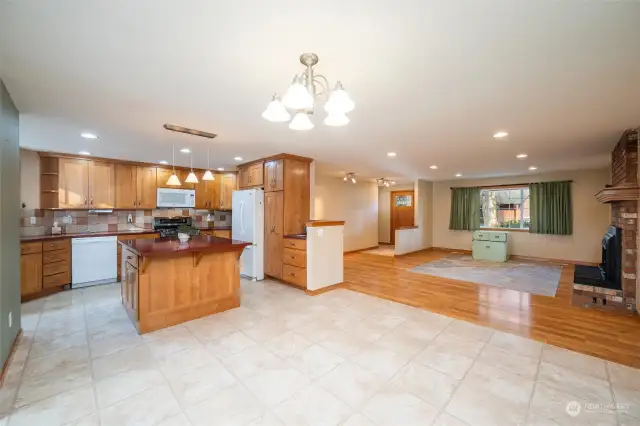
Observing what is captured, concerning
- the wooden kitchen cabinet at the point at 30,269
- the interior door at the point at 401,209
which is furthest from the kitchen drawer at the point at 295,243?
the interior door at the point at 401,209

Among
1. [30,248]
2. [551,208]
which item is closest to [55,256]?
[30,248]

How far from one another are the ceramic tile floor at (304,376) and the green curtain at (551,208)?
586cm

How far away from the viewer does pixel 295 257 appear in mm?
4570

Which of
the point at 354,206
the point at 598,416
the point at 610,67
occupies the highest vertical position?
the point at 610,67

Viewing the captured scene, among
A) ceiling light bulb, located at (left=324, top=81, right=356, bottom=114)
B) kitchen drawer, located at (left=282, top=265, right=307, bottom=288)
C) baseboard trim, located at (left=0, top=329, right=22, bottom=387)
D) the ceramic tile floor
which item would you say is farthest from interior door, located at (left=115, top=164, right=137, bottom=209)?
ceiling light bulb, located at (left=324, top=81, right=356, bottom=114)

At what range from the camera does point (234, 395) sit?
1.93 meters

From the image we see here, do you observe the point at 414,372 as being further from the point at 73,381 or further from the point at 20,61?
the point at 20,61

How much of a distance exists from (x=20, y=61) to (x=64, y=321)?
291 cm

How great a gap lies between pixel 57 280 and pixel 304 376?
469cm

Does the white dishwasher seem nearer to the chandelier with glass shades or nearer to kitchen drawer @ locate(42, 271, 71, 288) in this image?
kitchen drawer @ locate(42, 271, 71, 288)

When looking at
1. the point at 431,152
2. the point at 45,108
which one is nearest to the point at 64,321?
the point at 45,108

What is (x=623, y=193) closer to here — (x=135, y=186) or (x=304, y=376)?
(x=304, y=376)

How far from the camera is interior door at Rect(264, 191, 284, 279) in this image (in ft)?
16.1

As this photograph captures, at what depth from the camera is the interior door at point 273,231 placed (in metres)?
4.91
